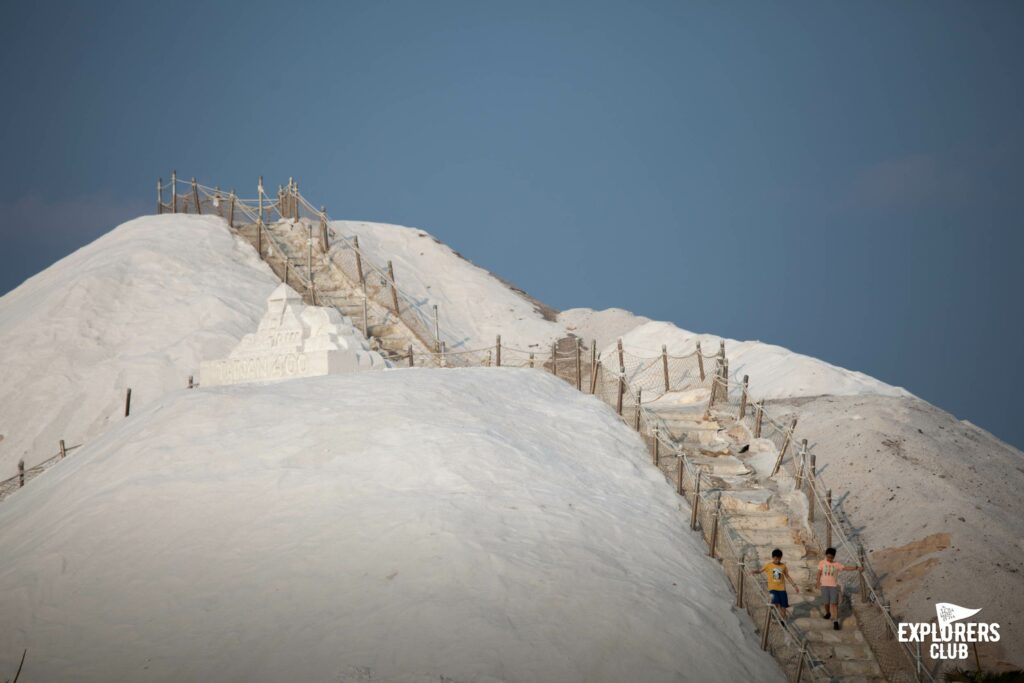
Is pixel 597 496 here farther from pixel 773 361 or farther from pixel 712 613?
pixel 773 361

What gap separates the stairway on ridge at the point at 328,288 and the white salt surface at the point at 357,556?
10.0m

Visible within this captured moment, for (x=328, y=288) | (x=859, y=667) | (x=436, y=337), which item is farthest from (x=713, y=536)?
(x=328, y=288)

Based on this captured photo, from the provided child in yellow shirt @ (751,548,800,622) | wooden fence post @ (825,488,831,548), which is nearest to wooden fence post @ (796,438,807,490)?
wooden fence post @ (825,488,831,548)

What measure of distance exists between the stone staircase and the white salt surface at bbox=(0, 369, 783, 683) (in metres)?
0.71

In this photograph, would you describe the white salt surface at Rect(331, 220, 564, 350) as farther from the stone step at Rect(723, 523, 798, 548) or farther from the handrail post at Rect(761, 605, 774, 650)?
the handrail post at Rect(761, 605, 774, 650)

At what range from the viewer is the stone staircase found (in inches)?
374

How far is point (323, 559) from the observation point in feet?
29.3

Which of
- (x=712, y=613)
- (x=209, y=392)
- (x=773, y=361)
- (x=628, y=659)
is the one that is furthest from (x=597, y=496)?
(x=773, y=361)

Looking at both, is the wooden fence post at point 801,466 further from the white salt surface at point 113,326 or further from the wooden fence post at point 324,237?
the wooden fence post at point 324,237

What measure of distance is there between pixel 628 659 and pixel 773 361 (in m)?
15.6

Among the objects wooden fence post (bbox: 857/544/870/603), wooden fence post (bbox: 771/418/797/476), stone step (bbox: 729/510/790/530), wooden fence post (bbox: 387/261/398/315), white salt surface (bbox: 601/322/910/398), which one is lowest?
wooden fence post (bbox: 857/544/870/603)

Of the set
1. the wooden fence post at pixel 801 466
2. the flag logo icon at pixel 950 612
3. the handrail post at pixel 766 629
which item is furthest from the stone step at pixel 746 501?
the handrail post at pixel 766 629

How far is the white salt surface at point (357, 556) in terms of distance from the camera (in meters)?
7.76

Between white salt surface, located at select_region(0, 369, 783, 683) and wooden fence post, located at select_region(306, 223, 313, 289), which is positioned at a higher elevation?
wooden fence post, located at select_region(306, 223, 313, 289)
